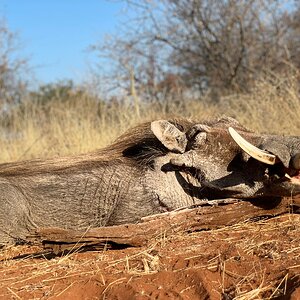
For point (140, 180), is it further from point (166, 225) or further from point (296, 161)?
point (296, 161)

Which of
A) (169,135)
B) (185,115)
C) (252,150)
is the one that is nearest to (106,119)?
(185,115)

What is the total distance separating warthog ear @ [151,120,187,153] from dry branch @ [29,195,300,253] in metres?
0.52

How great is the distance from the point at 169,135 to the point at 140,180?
A: 1.28 ft

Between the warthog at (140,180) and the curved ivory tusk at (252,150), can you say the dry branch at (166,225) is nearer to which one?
the warthog at (140,180)

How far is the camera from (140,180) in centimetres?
401

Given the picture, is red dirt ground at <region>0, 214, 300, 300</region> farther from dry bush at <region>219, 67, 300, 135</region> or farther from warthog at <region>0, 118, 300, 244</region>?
dry bush at <region>219, 67, 300, 135</region>

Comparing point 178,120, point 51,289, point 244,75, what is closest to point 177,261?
point 51,289

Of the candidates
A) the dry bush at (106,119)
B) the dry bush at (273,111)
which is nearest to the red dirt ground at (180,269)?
the dry bush at (106,119)

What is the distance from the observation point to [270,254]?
9.55 ft

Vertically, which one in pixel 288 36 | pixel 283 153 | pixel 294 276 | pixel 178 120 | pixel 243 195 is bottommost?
pixel 294 276

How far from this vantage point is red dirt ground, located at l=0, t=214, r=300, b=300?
2.60m

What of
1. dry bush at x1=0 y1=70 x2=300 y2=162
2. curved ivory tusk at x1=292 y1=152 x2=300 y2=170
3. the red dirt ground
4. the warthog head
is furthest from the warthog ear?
dry bush at x1=0 y1=70 x2=300 y2=162

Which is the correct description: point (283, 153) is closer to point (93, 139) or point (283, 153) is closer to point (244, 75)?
point (93, 139)

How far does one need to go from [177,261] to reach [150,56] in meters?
12.2
